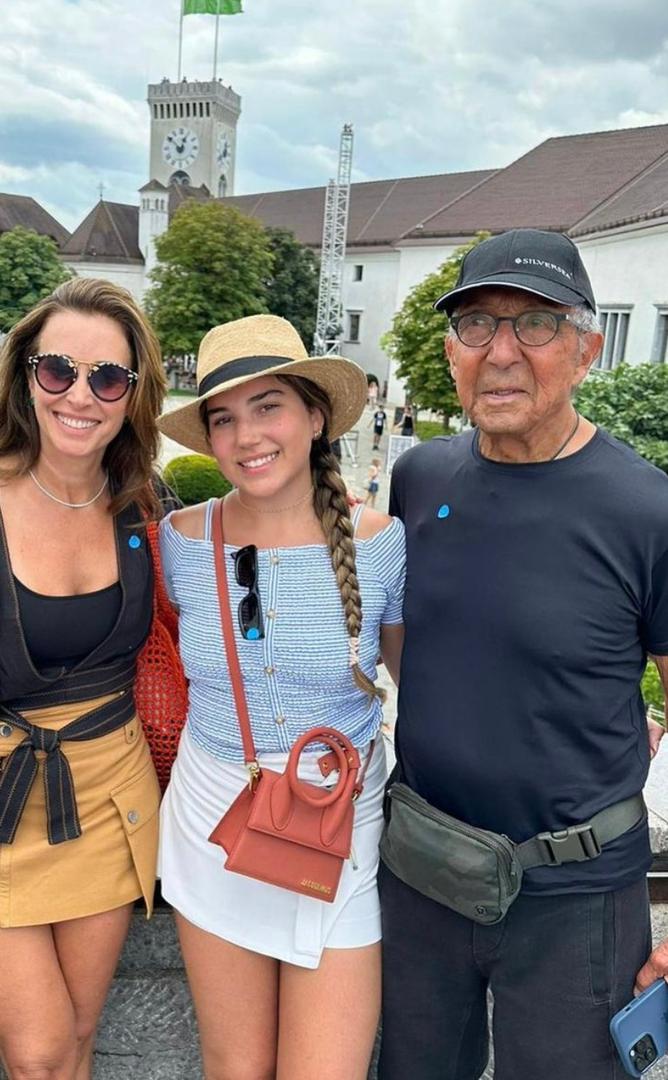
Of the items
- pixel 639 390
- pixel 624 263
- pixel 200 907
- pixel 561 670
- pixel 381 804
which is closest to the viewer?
pixel 561 670

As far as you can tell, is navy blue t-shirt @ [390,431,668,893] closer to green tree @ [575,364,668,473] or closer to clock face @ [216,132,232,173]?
green tree @ [575,364,668,473]

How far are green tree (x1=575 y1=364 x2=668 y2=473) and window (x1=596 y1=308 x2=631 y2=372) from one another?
11.4 m

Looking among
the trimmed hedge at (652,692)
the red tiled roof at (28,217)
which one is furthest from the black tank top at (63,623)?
the red tiled roof at (28,217)

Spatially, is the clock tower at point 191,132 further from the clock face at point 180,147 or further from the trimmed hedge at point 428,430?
the trimmed hedge at point 428,430

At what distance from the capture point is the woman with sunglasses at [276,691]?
207 cm

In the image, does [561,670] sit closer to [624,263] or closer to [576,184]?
[624,263]

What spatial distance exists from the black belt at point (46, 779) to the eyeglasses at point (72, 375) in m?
0.84

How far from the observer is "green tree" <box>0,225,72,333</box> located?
151 feet

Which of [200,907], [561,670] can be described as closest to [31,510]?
[200,907]

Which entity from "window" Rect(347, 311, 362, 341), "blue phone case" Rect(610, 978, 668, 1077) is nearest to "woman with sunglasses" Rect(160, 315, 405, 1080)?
"blue phone case" Rect(610, 978, 668, 1077)

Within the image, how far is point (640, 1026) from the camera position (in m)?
1.93

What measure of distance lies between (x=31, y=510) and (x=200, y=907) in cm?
113

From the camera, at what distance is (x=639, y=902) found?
2.04 m

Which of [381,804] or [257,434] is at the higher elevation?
[257,434]
